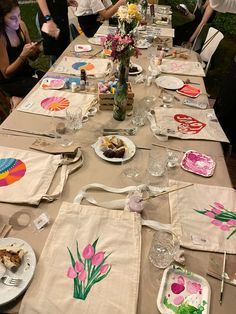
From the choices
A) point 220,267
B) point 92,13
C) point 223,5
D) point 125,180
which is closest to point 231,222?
point 220,267

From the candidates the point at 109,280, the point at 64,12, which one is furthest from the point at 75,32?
the point at 109,280

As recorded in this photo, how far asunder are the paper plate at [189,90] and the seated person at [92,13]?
1501 millimetres

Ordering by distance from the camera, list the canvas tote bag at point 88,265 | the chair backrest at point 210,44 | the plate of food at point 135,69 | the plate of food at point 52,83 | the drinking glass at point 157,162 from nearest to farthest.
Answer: the canvas tote bag at point 88,265 < the drinking glass at point 157,162 < the plate of food at point 52,83 < the plate of food at point 135,69 < the chair backrest at point 210,44

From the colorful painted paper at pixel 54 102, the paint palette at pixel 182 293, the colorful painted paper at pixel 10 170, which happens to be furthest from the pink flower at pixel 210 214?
the colorful painted paper at pixel 54 102

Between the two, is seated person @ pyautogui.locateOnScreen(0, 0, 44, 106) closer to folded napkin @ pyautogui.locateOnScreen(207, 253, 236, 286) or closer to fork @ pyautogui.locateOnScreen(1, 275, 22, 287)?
fork @ pyautogui.locateOnScreen(1, 275, 22, 287)

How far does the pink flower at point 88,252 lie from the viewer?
3.11 feet

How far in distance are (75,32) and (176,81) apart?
1.87 metres

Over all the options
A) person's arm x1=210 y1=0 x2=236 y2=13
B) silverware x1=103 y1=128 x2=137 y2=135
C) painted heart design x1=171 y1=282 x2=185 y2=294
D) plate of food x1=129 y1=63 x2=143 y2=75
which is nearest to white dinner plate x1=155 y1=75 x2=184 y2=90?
plate of food x1=129 y1=63 x2=143 y2=75

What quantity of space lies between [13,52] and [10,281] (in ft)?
6.33

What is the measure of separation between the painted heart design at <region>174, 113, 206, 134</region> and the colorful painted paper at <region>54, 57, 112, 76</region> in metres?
0.69

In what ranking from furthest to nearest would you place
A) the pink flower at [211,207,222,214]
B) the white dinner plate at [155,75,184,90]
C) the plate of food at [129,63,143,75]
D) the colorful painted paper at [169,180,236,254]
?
1. the plate of food at [129,63,143,75]
2. the white dinner plate at [155,75,184,90]
3. the pink flower at [211,207,222,214]
4. the colorful painted paper at [169,180,236,254]

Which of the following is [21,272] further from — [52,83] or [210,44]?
[210,44]

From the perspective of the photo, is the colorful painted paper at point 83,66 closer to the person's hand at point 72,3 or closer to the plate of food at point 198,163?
the plate of food at point 198,163

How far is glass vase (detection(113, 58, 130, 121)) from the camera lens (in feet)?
4.87
